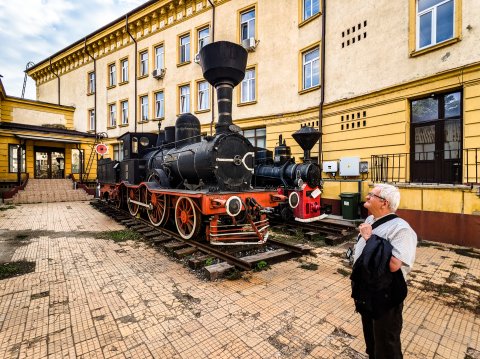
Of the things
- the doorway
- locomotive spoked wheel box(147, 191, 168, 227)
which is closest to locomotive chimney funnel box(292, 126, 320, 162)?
locomotive spoked wheel box(147, 191, 168, 227)

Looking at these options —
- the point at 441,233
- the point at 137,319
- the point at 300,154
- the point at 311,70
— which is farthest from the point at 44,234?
the point at 311,70

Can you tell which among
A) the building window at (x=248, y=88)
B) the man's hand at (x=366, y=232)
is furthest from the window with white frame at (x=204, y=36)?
the man's hand at (x=366, y=232)

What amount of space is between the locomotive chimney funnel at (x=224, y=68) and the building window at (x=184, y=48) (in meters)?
12.5

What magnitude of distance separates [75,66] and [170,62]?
1277 centimetres

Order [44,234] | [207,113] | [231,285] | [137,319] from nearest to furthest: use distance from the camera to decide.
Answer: [137,319] → [231,285] → [44,234] → [207,113]

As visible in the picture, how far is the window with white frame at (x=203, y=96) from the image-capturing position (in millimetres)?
16594

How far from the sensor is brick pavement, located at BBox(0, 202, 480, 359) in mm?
2678

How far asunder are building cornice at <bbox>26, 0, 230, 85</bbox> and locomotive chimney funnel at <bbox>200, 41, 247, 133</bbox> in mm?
11473

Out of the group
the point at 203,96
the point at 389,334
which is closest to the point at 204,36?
the point at 203,96

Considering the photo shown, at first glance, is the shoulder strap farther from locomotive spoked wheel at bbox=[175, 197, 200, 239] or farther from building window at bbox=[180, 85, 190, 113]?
building window at bbox=[180, 85, 190, 113]

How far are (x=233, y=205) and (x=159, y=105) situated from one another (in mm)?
16472

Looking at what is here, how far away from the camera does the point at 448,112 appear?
26.3 ft

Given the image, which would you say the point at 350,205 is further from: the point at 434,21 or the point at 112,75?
the point at 112,75

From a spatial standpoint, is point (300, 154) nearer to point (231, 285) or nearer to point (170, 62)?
point (231, 285)
